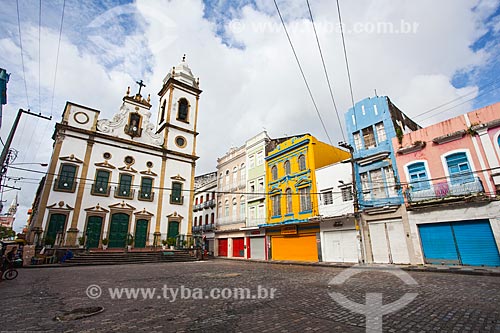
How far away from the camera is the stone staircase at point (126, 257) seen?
17469 millimetres

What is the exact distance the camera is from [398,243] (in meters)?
15.6

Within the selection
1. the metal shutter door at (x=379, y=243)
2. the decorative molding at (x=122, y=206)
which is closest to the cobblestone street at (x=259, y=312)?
the metal shutter door at (x=379, y=243)

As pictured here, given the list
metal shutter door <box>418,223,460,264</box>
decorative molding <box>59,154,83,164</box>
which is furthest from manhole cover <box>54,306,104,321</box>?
decorative molding <box>59,154,83,164</box>

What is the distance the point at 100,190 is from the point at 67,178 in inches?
104

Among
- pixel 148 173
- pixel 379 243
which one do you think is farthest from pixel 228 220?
pixel 379 243

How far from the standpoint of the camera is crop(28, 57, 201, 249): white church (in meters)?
19.6

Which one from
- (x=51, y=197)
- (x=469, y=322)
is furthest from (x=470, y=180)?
(x=51, y=197)

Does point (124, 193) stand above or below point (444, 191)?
above

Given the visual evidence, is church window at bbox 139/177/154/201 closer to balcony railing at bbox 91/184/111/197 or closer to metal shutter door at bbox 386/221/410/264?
balcony railing at bbox 91/184/111/197

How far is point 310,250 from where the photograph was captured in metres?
20.4

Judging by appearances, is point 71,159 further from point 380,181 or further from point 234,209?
point 380,181

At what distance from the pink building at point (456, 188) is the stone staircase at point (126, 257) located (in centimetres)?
1862

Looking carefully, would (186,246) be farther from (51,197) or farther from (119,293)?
(119,293)

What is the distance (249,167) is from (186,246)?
36.1ft
